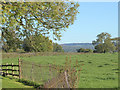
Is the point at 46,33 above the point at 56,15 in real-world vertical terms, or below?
below

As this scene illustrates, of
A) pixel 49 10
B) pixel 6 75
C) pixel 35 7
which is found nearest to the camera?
pixel 35 7

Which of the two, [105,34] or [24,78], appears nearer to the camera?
[24,78]

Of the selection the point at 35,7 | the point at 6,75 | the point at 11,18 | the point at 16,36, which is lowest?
the point at 6,75

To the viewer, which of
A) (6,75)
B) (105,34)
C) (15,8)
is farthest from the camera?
(105,34)

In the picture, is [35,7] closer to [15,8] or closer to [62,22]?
[15,8]

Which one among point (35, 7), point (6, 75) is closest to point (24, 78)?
point (6, 75)

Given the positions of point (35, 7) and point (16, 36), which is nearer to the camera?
point (35, 7)

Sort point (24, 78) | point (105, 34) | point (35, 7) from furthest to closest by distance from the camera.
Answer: point (105, 34), point (24, 78), point (35, 7)

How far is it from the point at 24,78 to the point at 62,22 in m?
5.95

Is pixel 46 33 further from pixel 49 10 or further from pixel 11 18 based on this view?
pixel 11 18

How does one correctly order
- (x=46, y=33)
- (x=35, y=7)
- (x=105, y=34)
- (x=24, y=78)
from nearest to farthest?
(x=35, y=7)
(x=46, y=33)
(x=24, y=78)
(x=105, y=34)

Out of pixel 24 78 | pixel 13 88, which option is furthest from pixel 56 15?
pixel 24 78

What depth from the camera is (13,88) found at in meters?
11.5

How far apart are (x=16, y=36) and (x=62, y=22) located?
2.90 m
